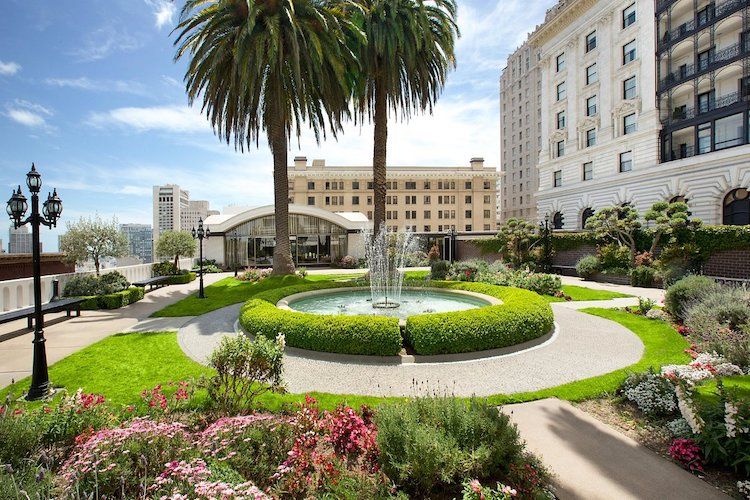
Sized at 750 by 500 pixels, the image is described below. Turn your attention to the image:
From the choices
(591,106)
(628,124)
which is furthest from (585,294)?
(591,106)

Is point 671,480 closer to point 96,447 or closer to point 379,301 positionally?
point 96,447

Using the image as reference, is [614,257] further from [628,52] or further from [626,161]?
[628,52]

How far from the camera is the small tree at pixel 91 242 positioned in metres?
18.8

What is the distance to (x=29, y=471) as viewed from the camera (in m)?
3.65

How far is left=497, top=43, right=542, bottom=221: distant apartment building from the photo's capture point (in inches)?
2884

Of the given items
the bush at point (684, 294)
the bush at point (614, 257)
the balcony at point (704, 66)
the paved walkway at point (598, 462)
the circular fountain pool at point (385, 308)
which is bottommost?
the paved walkway at point (598, 462)

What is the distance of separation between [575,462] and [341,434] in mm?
2953

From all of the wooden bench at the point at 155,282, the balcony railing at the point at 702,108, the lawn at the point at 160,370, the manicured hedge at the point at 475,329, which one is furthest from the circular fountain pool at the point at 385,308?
the balcony railing at the point at 702,108

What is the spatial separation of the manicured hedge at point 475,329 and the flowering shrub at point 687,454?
4.17 metres

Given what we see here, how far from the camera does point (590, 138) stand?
130ft

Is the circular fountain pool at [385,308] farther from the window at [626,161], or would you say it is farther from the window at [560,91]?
the window at [560,91]

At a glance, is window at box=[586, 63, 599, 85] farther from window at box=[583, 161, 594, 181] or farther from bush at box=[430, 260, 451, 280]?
bush at box=[430, 260, 451, 280]

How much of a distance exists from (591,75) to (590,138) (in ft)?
22.8

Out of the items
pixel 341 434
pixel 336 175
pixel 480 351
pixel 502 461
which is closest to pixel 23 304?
pixel 341 434
